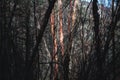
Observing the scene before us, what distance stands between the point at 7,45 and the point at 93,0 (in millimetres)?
1112

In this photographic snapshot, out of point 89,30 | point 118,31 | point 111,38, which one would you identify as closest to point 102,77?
point 111,38

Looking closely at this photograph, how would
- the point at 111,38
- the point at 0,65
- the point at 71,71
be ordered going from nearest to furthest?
1. the point at 0,65
2. the point at 111,38
3. the point at 71,71

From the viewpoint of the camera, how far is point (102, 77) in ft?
13.5

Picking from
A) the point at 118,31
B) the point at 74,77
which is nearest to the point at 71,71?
the point at 74,77

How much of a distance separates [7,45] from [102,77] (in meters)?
1.10

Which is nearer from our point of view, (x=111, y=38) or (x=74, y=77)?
(x=111, y=38)

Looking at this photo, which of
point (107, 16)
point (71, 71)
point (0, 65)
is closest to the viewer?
point (0, 65)

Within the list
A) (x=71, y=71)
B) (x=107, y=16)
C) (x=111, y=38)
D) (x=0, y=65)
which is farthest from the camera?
(x=71, y=71)

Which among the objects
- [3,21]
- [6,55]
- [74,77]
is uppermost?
[3,21]

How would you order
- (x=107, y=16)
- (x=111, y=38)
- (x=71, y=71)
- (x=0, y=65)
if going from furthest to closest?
(x=71, y=71) < (x=107, y=16) < (x=111, y=38) < (x=0, y=65)

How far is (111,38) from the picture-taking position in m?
4.09

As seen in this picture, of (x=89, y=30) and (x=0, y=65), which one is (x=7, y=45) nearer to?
(x=0, y=65)

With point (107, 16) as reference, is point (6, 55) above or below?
below

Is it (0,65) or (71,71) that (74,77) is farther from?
(0,65)
